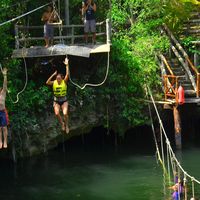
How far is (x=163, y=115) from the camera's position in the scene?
23.6 meters

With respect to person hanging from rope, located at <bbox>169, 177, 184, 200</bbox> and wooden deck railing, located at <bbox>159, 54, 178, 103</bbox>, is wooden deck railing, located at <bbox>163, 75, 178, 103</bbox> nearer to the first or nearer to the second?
wooden deck railing, located at <bbox>159, 54, 178, 103</bbox>

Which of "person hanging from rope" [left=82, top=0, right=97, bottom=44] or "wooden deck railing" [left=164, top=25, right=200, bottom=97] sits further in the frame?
"wooden deck railing" [left=164, top=25, right=200, bottom=97]

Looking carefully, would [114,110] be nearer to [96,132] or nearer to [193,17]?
[96,132]

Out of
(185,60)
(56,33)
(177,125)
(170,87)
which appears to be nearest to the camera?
(170,87)

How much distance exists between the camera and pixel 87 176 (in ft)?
63.6

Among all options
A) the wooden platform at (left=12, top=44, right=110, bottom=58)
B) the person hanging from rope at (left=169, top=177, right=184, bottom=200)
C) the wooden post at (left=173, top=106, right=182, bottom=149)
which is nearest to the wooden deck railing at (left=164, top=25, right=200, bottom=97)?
the wooden post at (left=173, top=106, right=182, bottom=149)

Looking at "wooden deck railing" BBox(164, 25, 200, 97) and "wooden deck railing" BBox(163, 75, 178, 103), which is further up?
"wooden deck railing" BBox(164, 25, 200, 97)

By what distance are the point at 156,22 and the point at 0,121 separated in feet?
35.6

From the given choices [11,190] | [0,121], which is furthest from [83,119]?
[0,121]

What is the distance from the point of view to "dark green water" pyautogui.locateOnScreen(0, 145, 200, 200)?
1747 centimetres

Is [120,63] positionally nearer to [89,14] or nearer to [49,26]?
[89,14]

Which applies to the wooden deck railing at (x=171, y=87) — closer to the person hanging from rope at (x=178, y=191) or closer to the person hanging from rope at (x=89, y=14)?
the person hanging from rope at (x=89, y=14)

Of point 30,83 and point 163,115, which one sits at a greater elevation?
point 30,83

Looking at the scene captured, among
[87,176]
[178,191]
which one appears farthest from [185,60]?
[178,191]
